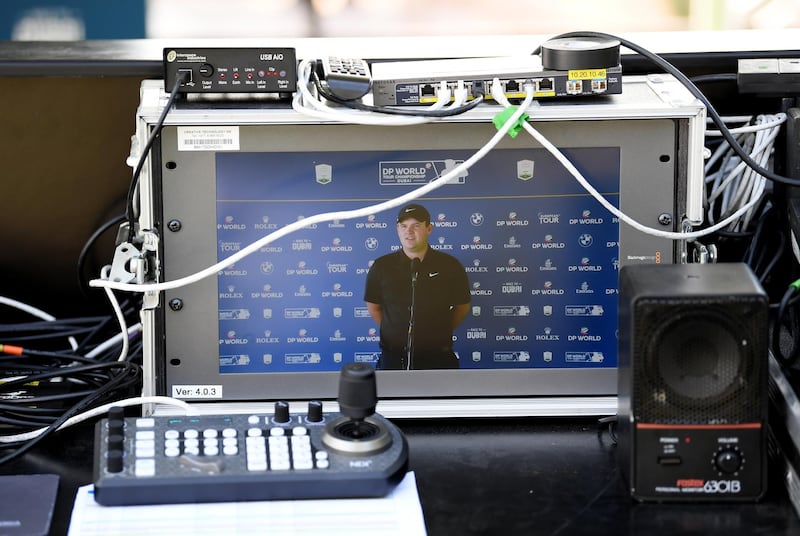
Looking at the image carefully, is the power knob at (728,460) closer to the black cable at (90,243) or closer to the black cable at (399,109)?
the black cable at (399,109)

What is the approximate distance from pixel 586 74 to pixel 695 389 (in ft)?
1.13

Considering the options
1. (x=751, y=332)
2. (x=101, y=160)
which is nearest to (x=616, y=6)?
(x=101, y=160)

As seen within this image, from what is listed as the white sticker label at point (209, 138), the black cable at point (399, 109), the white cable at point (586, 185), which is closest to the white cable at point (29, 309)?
the white sticker label at point (209, 138)

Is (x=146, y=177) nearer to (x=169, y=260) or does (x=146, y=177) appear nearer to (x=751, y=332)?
(x=169, y=260)

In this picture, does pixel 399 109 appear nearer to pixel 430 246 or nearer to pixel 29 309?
pixel 430 246

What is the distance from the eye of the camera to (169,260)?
1.07 metres

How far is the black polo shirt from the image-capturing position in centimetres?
108

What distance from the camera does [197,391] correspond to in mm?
1092

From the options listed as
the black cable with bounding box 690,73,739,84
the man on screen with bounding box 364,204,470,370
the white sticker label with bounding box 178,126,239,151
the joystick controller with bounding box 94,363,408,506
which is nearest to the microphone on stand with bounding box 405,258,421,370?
the man on screen with bounding box 364,204,470,370

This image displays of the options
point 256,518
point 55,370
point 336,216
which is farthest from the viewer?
point 55,370

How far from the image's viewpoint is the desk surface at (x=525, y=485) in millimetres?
902

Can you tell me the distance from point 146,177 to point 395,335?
301 mm

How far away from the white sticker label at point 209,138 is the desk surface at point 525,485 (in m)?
0.32

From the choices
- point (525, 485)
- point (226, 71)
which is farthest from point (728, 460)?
point (226, 71)
